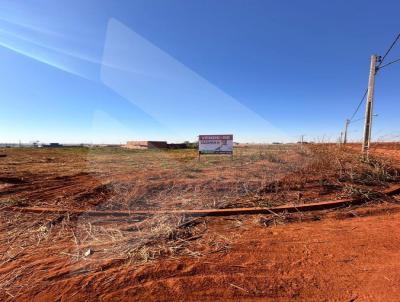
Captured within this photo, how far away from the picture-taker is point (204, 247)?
4215mm

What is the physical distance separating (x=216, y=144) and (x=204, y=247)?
9.96 m

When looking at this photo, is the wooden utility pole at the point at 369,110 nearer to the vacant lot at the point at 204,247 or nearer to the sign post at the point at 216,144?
the vacant lot at the point at 204,247

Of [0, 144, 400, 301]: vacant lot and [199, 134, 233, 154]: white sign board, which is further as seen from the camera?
[199, 134, 233, 154]: white sign board

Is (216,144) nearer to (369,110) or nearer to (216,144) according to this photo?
(216,144)

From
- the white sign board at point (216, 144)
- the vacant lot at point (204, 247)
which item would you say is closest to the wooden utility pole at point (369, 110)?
the vacant lot at point (204, 247)

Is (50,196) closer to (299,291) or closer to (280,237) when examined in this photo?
(280,237)

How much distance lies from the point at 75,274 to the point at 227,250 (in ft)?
6.40

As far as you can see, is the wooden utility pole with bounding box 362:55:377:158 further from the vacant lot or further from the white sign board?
the white sign board

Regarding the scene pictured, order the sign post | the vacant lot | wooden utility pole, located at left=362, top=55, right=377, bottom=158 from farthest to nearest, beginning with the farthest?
the sign post, wooden utility pole, located at left=362, top=55, right=377, bottom=158, the vacant lot

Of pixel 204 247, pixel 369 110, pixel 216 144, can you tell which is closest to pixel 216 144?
pixel 216 144

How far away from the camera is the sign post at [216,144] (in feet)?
45.5

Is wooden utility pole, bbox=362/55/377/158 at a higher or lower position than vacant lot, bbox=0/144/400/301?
higher

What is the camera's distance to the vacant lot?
3207 mm

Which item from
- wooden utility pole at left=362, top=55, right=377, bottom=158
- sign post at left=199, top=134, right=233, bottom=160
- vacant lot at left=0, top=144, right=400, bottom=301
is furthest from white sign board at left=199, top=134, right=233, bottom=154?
vacant lot at left=0, top=144, right=400, bottom=301
